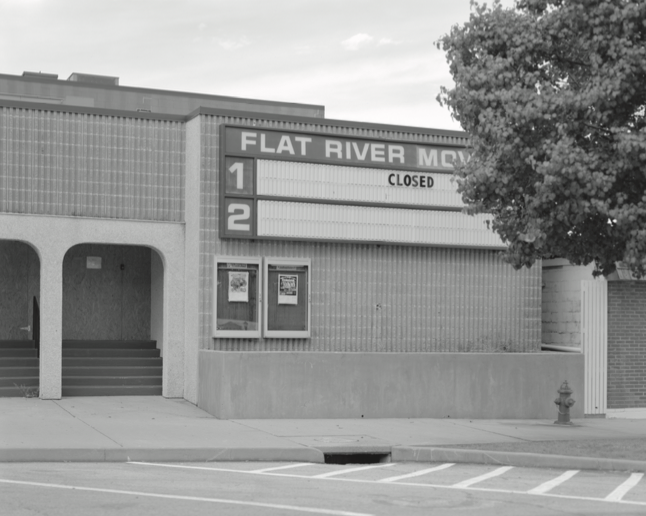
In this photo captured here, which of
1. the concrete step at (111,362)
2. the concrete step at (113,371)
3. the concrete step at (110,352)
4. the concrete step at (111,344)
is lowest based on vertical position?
the concrete step at (113,371)

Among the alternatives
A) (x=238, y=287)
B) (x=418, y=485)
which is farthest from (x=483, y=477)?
(x=238, y=287)

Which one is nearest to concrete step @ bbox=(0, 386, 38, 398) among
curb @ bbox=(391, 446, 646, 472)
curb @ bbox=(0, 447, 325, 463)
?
curb @ bbox=(0, 447, 325, 463)

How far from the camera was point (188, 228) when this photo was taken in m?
18.9

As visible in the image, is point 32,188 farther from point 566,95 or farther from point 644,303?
point 644,303

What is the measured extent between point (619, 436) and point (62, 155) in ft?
35.6

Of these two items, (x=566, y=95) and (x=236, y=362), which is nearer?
(x=566, y=95)

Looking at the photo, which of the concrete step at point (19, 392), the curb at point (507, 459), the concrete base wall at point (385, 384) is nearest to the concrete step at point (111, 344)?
the concrete step at point (19, 392)

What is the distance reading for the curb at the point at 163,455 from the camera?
1229 cm

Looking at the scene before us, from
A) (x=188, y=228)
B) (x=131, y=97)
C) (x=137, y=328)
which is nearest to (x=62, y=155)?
(x=188, y=228)

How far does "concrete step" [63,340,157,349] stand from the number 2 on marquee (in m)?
3.25

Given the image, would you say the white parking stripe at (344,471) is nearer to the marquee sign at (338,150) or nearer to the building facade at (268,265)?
the building facade at (268,265)

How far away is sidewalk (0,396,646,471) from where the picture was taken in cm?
1288

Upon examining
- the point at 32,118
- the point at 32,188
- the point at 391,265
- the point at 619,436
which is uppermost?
the point at 32,118

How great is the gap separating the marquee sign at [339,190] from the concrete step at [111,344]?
3.16 meters
